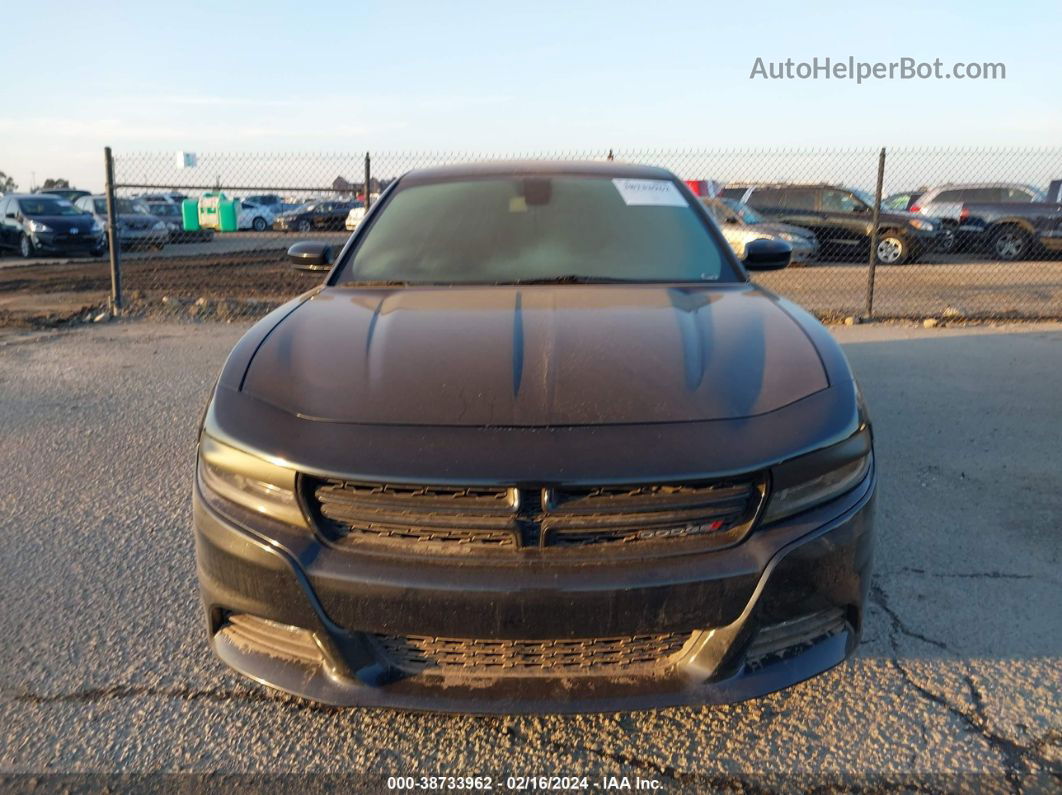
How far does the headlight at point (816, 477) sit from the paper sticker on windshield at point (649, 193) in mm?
1743

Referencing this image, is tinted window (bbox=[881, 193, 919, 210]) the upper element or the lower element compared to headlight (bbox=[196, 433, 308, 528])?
upper

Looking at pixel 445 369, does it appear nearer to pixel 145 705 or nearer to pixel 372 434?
pixel 372 434

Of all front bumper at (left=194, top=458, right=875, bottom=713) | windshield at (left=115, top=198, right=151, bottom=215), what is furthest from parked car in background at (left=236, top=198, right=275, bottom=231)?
front bumper at (left=194, top=458, right=875, bottom=713)

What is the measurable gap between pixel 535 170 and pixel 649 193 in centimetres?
53

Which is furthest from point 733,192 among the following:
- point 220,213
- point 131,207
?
point 220,213

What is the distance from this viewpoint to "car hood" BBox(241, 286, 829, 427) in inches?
84.9

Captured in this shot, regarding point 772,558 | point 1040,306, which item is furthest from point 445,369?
point 1040,306

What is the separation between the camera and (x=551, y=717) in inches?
97.4

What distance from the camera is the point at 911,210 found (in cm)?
1806

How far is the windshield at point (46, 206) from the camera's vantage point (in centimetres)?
1862

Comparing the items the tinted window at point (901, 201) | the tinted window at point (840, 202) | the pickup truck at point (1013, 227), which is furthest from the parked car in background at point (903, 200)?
the tinted window at point (840, 202)

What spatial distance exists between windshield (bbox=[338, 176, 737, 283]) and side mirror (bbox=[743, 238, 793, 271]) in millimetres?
257

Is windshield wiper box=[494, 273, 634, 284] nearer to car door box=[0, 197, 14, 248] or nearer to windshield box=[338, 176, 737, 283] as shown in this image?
windshield box=[338, 176, 737, 283]

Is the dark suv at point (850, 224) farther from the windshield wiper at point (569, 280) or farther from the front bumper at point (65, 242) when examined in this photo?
the front bumper at point (65, 242)
